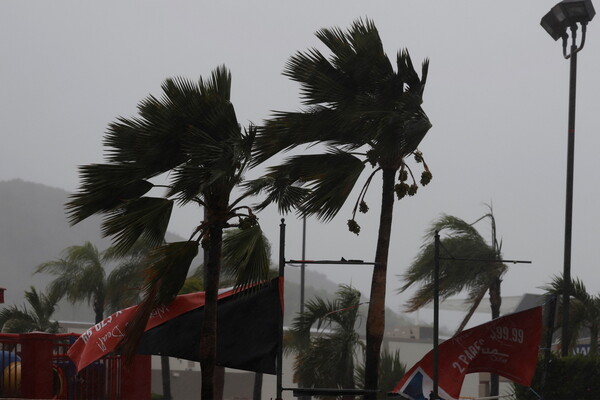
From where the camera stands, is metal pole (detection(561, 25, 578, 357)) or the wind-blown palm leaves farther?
the wind-blown palm leaves

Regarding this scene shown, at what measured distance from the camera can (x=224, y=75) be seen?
16094 millimetres

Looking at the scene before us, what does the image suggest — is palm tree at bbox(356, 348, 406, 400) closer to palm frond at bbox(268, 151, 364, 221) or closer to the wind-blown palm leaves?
the wind-blown palm leaves

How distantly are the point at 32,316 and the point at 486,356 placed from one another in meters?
33.7

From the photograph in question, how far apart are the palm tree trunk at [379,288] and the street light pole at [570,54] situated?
5.35 meters

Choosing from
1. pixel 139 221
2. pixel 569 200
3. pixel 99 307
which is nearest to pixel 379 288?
pixel 139 221

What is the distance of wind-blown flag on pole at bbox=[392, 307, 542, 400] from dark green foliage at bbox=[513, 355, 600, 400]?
14.3ft

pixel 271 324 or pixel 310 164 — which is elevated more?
pixel 310 164

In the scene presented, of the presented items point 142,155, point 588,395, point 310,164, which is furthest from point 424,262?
point 142,155

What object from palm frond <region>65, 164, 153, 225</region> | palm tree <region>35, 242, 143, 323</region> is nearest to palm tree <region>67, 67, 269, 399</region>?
palm frond <region>65, 164, 153, 225</region>

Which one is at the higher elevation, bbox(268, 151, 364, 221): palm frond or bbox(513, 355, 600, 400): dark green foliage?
bbox(268, 151, 364, 221): palm frond

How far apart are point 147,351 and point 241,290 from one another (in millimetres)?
1851

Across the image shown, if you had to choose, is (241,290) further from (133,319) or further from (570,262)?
(570,262)

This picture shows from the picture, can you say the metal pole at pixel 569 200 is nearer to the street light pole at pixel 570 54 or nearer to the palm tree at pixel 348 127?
the street light pole at pixel 570 54

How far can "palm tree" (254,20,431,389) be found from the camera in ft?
54.5
